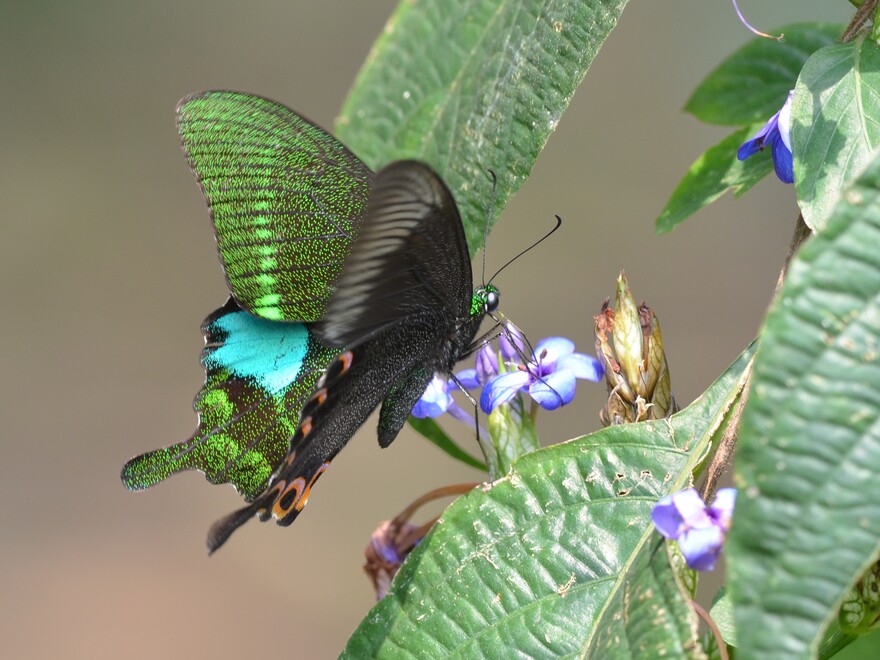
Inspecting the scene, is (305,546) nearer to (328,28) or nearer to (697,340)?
(697,340)

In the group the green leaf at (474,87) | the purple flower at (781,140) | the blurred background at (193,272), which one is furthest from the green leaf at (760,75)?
the blurred background at (193,272)

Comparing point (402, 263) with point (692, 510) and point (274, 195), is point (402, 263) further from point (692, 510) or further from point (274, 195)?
point (692, 510)

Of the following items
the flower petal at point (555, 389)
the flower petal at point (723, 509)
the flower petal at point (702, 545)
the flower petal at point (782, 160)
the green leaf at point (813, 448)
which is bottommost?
the flower petal at point (555, 389)

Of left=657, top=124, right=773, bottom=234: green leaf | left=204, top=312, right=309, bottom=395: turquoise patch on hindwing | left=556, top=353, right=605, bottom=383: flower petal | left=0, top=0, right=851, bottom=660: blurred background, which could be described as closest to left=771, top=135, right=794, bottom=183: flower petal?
left=657, top=124, right=773, bottom=234: green leaf

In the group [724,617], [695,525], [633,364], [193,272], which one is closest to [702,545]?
[695,525]

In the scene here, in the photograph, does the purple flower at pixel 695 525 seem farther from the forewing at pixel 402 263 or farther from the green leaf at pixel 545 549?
the forewing at pixel 402 263

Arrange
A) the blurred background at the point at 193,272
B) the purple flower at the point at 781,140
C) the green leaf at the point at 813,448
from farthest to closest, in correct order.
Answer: the blurred background at the point at 193,272
the purple flower at the point at 781,140
the green leaf at the point at 813,448

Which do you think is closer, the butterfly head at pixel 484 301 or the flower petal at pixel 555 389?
the flower petal at pixel 555 389
